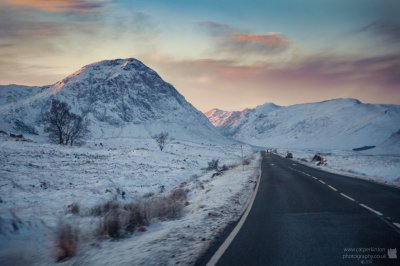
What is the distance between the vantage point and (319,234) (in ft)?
27.0

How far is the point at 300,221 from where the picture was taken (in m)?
9.91

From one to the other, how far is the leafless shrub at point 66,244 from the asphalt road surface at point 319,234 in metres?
3.23

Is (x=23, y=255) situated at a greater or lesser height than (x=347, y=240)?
lesser

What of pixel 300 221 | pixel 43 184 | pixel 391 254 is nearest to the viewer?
pixel 391 254

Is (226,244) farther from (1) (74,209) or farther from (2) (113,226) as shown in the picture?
(1) (74,209)

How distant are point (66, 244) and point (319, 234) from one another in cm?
546

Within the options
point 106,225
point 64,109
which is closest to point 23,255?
point 106,225

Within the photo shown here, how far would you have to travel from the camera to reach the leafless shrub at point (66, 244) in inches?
299

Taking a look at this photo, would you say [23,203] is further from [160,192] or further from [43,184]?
[160,192]

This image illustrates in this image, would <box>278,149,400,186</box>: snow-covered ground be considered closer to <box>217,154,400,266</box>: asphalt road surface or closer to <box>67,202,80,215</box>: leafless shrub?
<box>217,154,400,266</box>: asphalt road surface

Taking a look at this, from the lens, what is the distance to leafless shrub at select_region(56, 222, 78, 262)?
7586 millimetres

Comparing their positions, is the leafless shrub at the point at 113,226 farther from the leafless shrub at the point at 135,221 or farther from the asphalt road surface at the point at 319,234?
the asphalt road surface at the point at 319,234

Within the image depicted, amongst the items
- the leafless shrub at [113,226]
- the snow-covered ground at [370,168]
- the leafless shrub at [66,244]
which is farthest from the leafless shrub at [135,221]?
the snow-covered ground at [370,168]

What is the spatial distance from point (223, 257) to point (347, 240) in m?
2.73
